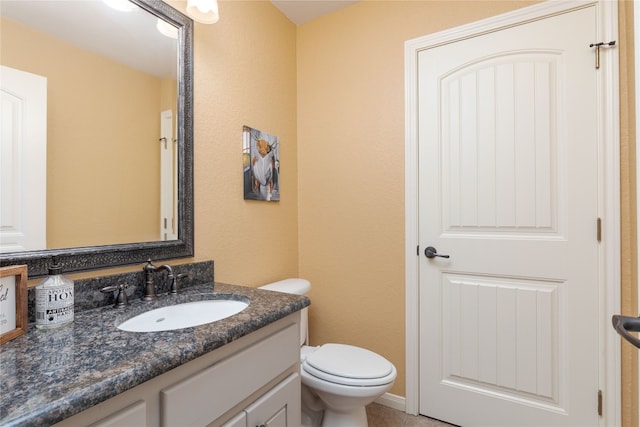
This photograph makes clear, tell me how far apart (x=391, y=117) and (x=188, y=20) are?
1149mm

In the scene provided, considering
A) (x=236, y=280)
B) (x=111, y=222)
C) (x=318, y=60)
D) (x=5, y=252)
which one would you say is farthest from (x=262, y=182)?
(x=5, y=252)

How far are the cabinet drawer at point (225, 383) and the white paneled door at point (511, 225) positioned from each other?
42.1 inches

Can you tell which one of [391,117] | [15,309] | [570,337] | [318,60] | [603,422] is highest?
[318,60]

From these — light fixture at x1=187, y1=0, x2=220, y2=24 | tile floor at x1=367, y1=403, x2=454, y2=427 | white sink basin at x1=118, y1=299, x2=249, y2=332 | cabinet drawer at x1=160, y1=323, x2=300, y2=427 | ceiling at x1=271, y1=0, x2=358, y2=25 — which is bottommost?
tile floor at x1=367, y1=403, x2=454, y2=427

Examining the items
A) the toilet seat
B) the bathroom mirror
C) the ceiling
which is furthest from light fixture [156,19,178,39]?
the toilet seat

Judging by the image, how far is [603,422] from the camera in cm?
140

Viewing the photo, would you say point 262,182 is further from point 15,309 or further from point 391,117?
point 15,309

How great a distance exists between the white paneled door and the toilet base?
1.62 feet

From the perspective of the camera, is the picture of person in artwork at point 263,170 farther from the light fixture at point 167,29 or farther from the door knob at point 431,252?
the door knob at point 431,252

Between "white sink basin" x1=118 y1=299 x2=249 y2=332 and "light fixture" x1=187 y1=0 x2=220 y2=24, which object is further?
"light fixture" x1=187 y1=0 x2=220 y2=24

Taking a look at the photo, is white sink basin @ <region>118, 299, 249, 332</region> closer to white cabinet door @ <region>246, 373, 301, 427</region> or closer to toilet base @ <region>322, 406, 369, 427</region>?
white cabinet door @ <region>246, 373, 301, 427</region>

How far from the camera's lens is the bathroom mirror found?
0.99 metres

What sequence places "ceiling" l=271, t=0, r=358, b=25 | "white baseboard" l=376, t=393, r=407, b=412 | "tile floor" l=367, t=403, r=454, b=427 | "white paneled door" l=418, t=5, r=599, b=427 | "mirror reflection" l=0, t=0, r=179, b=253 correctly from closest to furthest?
"mirror reflection" l=0, t=0, r=179, b=253 → "white paneled door" l=418, t=5, r=599, b=427 → "tile floor" l=367, t=403, r=454, b=427 → "white baseboard" l=376, t=393, r=407, b=412 → "ceiling" l=271, t=0, r=358, b=25

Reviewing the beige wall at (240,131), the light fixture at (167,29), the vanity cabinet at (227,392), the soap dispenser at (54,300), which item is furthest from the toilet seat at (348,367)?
the light fixture at (167,29)
